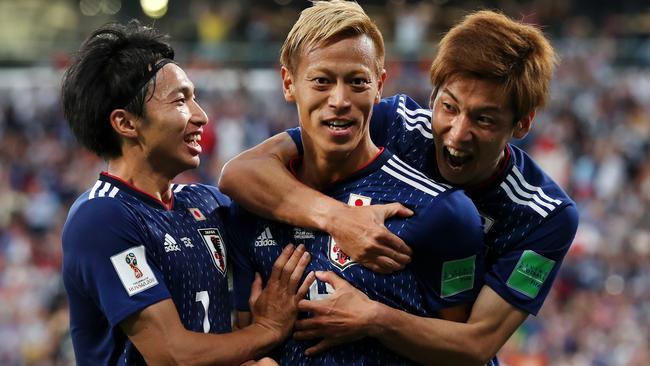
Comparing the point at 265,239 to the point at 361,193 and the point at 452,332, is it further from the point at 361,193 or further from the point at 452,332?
the point at 452,332

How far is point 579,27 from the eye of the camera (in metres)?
15.8

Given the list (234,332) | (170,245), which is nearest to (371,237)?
(234,332)

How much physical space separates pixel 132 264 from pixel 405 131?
46.7 inches

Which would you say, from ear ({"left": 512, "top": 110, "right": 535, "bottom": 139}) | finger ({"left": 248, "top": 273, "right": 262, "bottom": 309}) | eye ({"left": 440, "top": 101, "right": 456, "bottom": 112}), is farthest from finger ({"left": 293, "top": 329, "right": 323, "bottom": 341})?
ear ({"left": 512, "top": 110, "right": 535, "bottom": 139})

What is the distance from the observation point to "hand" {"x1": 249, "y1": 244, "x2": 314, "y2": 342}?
3.81 meters

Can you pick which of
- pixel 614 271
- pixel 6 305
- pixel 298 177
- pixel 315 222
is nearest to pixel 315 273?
pixel 315 222

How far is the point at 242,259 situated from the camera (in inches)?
159

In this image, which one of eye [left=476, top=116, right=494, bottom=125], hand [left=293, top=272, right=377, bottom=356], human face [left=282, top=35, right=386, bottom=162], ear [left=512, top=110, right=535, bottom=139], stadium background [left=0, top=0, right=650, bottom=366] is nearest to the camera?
hand [left=293, top=272, right=377, bottom=356]

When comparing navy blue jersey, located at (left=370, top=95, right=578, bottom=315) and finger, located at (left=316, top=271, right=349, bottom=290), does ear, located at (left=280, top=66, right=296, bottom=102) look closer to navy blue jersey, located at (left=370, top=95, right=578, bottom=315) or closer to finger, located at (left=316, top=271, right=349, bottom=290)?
navy blue jersey, located at (left=370, top=95, right=578, bottom=315)

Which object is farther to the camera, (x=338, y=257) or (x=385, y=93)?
(x=385, y=93)

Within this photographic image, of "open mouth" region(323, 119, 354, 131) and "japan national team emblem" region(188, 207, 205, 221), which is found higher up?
"open mouth" region(323, 119, 354, 131)

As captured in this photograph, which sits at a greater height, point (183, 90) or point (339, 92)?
point (339, 92)

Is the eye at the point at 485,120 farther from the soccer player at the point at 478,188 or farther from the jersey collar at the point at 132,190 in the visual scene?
the jersey collar at the point at 132,190

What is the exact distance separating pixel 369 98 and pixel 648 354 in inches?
271
